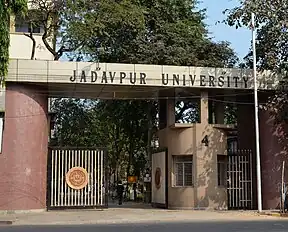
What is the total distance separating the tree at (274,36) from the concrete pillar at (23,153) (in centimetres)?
1060

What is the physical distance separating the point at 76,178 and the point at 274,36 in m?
12.0

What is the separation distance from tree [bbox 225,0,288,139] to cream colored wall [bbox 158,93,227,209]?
3.02m

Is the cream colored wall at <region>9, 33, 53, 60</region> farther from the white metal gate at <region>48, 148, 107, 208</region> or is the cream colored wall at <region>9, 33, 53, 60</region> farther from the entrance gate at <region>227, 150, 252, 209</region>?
the entrance gate at <region>227, 150, 252, 209</region>

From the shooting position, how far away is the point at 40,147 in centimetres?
2497

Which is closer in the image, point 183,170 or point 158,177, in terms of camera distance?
point 183,170

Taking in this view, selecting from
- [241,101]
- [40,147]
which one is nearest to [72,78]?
[40,147]

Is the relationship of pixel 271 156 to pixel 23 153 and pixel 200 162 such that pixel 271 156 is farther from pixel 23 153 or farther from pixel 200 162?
pixel 23 153

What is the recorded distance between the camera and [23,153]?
24.3m

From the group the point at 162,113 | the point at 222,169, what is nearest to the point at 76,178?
the point at 162,113

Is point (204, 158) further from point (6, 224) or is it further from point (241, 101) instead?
point (6, 224)

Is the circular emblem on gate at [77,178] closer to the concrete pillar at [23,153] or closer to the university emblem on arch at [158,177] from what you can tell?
the concrete pillar at [23,153]

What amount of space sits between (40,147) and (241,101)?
36.0 feet

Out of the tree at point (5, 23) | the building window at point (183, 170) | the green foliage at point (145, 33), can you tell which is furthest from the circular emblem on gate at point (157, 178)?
the tree at point (5, 23)

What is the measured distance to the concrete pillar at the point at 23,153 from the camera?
78.5ft
